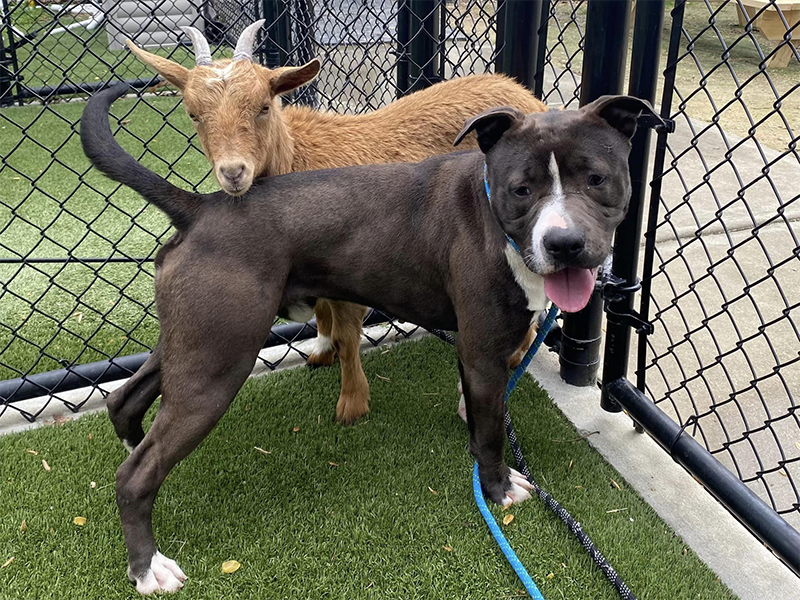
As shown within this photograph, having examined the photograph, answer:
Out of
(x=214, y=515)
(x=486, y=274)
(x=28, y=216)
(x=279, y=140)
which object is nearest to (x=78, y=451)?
(x=214, y=515)

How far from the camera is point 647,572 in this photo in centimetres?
243

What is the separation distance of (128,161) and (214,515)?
1368 millimetres

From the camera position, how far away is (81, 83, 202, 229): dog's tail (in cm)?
237

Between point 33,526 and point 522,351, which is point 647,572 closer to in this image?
point 522,351

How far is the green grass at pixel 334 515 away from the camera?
2428 millimetres

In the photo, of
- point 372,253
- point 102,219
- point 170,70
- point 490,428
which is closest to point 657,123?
point 372,253

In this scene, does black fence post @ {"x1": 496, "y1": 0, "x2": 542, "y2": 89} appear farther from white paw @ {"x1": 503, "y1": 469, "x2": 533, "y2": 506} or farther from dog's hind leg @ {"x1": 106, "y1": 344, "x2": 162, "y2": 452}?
dog's hind leg @ {"x1": 106, "y1": 344, "x2": 162, "y2": 452}

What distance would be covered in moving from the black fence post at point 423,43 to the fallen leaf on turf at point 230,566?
288 centimetres

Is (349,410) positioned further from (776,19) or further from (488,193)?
(776,19)

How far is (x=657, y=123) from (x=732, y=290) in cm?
229

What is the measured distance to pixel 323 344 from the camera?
11.9ft

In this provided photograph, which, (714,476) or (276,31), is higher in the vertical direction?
(276,31)

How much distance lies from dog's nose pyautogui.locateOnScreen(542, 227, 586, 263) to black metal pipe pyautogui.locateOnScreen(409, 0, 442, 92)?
2338 millimetres

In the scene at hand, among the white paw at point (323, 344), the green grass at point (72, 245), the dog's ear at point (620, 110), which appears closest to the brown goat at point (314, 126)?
the white paw at point (323, 344)
